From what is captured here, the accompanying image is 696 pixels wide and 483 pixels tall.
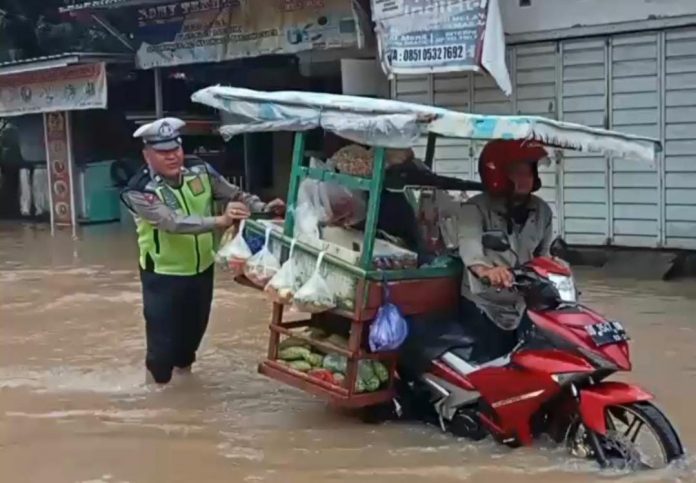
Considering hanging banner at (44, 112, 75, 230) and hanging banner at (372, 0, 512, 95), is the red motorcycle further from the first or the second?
hanging banner at (44, 112, 75, 230)

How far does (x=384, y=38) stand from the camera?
13.3 metres

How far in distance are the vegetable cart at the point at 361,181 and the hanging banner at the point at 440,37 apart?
6425mm

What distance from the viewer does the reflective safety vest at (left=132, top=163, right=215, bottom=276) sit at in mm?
6605

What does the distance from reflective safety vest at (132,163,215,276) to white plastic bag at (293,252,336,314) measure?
1.21 metres

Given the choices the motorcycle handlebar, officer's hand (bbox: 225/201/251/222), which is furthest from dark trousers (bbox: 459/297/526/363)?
officer's hand (bbox: 225/201/251/222)

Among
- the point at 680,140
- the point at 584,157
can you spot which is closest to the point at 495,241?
the point at 680,140

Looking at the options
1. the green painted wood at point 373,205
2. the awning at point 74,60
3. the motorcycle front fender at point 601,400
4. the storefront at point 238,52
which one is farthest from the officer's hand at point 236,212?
the awning at point 74,60

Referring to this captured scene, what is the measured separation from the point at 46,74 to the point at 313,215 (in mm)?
14323

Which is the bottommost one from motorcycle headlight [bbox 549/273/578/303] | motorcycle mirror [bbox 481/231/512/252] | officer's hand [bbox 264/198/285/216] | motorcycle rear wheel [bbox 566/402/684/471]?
motorcycle rear wheel [bbox 566/402/684/471]

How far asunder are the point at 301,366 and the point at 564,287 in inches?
61.9

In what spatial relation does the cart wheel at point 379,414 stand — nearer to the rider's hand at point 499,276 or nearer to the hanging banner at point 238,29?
the rider's hand at point 499,276

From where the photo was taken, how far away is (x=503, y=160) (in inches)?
217

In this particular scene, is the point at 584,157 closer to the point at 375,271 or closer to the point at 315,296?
the point at 375,271

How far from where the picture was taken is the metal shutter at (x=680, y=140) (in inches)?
440
